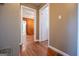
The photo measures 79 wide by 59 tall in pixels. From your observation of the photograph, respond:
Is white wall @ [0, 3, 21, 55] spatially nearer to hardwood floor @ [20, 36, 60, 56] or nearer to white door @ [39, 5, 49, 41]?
hardwood floor @ [20, 36, 60, 56]

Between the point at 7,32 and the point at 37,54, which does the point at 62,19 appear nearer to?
the point at 37,54

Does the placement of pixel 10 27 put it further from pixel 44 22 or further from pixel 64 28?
pixel 64 28

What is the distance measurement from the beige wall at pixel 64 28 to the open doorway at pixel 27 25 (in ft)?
0.79

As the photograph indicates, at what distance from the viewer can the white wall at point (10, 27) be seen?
5.18 feet

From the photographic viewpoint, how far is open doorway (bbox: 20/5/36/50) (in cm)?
164

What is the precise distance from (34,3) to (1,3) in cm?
40

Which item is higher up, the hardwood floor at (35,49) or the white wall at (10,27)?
the white wall at (10,27)

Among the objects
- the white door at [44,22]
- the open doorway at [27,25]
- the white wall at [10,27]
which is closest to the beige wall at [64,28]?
the white door at [44,22]

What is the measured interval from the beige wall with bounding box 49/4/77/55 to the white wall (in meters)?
0.45

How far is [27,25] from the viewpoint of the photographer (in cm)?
165

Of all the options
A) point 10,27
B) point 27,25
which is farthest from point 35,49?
point 10,27

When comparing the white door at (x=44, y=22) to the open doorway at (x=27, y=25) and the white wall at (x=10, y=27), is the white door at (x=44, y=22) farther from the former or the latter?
the white wall at (x=10, y=27)

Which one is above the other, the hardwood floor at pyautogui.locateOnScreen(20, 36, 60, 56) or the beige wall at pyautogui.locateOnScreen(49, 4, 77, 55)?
the beige wall at pyautogui.locateOnScreen(49, 4, 77, 55)

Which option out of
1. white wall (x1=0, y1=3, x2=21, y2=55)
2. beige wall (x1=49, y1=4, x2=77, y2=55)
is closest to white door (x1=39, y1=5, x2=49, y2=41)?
beige wall (x1=49, y1=4, x2=77, y2=55)
